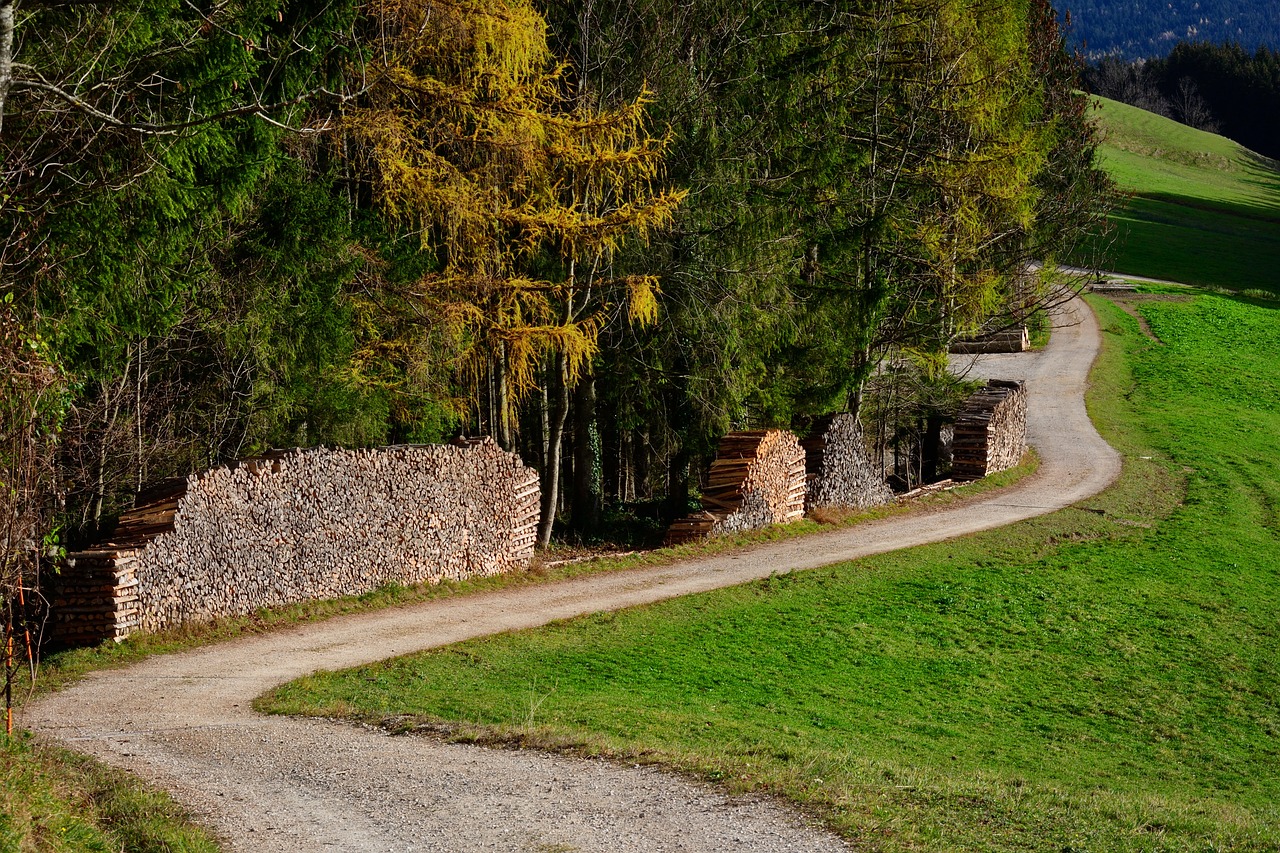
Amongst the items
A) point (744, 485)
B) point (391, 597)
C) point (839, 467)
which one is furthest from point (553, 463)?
point (839, 467)

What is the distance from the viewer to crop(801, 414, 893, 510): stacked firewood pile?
25531mm

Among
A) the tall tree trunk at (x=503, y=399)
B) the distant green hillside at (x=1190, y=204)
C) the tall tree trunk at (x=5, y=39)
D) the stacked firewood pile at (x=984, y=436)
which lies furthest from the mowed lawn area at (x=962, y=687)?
the distant green hillside at (x=1190, y=204)

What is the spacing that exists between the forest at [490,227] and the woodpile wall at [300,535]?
3.69 ft

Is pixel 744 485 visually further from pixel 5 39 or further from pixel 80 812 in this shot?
pixel 5 39

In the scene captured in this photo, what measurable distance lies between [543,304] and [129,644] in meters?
8.24

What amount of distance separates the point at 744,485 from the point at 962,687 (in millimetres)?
7165

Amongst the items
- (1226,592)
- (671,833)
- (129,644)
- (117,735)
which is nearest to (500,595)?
(129,644)

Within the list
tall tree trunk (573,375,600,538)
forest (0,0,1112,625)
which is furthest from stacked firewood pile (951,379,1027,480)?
tall tree trunk (573,375,600,538)

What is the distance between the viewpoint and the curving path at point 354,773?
354 inches

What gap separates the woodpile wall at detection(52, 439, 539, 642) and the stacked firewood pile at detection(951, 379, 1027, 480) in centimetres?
1286

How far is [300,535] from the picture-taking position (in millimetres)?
16797

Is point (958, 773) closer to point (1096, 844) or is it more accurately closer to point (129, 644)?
point (1096, 844)

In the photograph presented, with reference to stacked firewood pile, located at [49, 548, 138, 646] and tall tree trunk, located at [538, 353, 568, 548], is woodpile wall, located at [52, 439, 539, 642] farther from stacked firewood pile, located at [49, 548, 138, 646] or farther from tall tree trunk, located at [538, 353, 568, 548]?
tall tree trunk, located at [538, 353, 568, 548]

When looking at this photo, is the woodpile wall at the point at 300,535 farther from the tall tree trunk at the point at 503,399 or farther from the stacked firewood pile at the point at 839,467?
the stacked firewood pile at the point at 839,467
